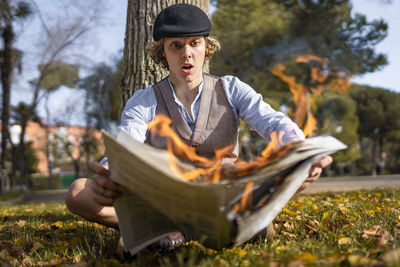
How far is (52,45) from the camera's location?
48.1 ft

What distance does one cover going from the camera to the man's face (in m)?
2.34

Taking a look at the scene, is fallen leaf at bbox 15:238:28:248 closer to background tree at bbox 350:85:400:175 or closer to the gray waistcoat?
the gray waistcoat

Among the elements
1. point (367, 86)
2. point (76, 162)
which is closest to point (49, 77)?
point (76, 162)

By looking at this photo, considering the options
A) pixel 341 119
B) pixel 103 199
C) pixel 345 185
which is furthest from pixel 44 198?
pixel 341 119

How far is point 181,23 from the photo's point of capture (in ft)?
7.49

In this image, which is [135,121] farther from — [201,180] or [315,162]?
[315,162]

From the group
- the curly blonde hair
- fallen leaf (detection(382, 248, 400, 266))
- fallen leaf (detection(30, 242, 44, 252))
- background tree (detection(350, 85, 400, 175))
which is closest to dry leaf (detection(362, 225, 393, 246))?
fallen leaf (detection(382, 248, 400, 266))

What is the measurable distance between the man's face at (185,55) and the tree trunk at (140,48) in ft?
4.12

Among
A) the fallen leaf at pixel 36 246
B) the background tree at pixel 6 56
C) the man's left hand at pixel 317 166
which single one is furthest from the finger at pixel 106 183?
the background tree at pixel 6 56

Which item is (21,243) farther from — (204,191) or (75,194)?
(204,191)

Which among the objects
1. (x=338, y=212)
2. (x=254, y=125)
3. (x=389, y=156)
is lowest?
(x=389, y=156)

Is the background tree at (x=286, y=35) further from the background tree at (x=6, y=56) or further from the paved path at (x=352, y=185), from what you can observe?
the background tree at (x=6, y=56)

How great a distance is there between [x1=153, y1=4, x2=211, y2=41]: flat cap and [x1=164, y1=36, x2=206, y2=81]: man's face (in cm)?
6

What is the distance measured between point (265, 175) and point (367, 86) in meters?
40.8
